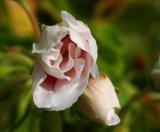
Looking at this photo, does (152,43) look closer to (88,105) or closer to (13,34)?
(13,34)

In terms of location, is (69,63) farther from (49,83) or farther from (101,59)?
(101,59)

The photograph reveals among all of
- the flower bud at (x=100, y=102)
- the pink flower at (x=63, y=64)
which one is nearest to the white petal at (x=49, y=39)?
the pink flower at (x=63, y=64)

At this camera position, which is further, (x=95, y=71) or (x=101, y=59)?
(x=101, y=59)

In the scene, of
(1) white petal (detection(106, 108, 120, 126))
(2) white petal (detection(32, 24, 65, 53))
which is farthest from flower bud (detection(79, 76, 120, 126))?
(2) white petal (detection(32, 24, 65, 53))

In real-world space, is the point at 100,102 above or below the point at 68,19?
below

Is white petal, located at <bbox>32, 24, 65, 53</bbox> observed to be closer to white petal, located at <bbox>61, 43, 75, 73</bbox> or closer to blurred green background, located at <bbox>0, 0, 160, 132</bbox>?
white petal, located at <bbox>61, 43, 75, 73</bbox>

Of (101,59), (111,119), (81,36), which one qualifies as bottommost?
(101,59)

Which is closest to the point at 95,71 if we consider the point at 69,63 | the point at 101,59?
the point at 69,63
